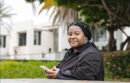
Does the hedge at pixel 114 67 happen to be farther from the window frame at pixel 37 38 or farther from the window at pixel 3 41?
the window at pixel 3 41

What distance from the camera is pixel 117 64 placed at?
8234 millimetres

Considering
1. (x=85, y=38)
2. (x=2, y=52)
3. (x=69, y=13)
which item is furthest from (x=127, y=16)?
(x=2, y=52)

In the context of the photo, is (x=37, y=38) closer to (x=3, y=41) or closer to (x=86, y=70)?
(x=3, y=41)

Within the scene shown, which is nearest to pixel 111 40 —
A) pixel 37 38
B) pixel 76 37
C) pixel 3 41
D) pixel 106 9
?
pixel 106 9

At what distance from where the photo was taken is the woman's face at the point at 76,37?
249 cm

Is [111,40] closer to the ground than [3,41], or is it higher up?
higher up

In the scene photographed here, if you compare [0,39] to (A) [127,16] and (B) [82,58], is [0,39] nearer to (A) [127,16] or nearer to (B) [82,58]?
(A) [127,16]

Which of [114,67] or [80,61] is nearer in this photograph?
[80,61]

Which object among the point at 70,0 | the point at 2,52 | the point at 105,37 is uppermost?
the point at 70,0

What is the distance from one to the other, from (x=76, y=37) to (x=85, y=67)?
402 millimetres

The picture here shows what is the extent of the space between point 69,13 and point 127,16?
5.18 m

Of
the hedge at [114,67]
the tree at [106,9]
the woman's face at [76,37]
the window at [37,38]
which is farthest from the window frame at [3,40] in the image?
the woman's face at [76,37]

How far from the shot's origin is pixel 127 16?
8.52 meters

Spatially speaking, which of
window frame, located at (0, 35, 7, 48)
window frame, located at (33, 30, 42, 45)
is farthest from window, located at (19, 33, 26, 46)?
window frame, located at (0, 35, 7, 48)
